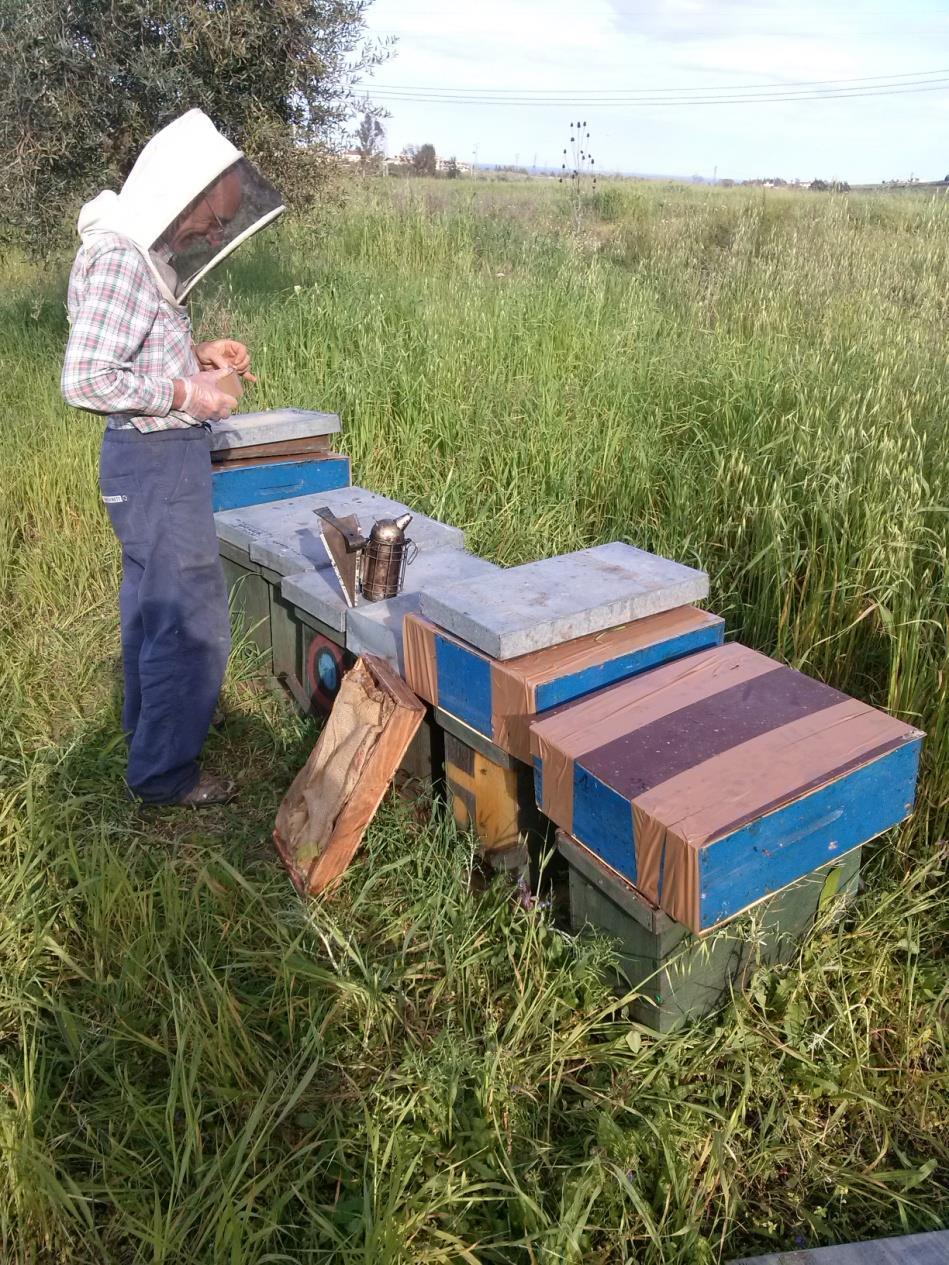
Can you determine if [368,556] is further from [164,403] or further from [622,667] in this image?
[622,667]

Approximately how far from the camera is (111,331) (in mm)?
2777

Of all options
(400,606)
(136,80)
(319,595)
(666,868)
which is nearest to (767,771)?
(666,868)

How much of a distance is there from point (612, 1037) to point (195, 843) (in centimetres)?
147

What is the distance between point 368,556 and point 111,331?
1.00 m

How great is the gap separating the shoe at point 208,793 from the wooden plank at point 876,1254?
2.12m

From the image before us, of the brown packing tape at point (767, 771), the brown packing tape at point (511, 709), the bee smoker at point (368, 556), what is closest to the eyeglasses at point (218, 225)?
the bee smoker at point (368, 556)

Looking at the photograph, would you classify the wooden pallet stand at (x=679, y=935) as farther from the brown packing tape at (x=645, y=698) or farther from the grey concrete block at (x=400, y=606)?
the grey concrete block at (x=400, y=606)

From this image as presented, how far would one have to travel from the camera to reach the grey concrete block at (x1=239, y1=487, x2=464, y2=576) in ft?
11.4

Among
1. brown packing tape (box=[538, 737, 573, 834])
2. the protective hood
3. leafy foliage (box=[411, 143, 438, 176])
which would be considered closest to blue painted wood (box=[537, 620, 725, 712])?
brown packing tape (box=[538, 737, 573, 834])

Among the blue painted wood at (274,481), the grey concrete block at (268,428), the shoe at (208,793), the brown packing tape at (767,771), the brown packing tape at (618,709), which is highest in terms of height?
the grey concrete block at (268,428)

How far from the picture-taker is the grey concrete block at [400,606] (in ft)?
9.35

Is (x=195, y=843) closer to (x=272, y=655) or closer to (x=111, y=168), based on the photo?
(x=272, y=655)

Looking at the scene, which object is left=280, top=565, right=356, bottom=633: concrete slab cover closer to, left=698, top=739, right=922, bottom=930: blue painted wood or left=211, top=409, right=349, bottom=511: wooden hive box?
left=211, top=409, right=349, bottom=511: wooden hive box

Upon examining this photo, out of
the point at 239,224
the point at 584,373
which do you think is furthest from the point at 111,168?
the point at 239,224
